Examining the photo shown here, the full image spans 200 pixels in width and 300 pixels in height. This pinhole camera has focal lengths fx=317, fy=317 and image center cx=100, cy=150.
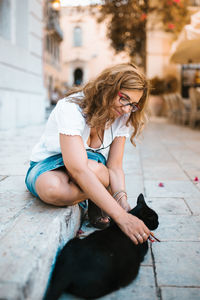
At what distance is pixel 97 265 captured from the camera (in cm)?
142

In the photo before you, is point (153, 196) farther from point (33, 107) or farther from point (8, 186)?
point (33, 107)

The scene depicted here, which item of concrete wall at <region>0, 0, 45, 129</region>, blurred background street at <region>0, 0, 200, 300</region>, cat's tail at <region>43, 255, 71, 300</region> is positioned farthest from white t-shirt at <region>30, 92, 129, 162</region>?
concrete wall at <region>0, 0, 45, 129</region>

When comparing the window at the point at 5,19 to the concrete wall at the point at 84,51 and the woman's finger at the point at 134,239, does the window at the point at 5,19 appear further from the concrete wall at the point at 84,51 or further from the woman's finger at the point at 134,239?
the concrete wall at the point at 84,51

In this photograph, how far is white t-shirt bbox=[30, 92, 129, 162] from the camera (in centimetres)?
180

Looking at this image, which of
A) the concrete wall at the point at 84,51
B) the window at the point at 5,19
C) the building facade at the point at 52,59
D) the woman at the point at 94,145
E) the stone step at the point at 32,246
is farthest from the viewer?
the concrete wall at the point at 84,51

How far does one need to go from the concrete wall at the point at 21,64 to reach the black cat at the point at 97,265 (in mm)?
5730

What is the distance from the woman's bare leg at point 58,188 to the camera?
1857mm

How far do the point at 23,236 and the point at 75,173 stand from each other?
1.43 ft

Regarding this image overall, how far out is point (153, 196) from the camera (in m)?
2.77

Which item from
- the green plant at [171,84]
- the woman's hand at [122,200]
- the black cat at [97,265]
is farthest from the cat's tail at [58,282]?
the green plant at [171,84]

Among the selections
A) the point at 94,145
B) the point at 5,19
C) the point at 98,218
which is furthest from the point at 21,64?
the point at 98,218

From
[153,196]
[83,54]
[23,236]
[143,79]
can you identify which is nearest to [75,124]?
[143,79]

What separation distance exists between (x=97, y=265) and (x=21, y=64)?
7.36 meters

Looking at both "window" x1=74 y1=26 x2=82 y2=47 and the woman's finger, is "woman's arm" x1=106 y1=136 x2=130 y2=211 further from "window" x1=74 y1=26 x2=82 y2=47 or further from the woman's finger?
"window" x1=74 y1=26 x2=82 y2=47
